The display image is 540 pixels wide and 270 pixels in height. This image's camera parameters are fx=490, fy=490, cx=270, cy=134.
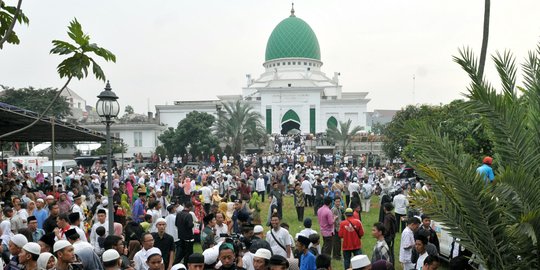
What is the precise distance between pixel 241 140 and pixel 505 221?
36696 millimetres

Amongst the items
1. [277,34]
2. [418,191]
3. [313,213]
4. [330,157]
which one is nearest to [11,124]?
[313,213]

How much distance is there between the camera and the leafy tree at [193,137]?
37.3 metres

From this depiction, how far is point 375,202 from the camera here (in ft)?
62.5

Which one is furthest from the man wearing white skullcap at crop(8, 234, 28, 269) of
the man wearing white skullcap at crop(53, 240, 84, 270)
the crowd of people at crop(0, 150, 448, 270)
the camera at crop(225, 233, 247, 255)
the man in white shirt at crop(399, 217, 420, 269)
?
the man in white shirt at crop(399, 217, 420, 269)

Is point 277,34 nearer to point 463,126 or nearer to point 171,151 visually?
point 171,151

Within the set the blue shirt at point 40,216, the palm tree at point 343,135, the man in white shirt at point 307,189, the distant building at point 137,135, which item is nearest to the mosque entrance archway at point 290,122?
the palm tree at point 343,135

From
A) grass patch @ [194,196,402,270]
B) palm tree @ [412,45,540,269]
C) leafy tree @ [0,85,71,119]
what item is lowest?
grass patch @ [194,196,402,270]

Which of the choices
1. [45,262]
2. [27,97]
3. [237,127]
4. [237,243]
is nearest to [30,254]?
[45,262]

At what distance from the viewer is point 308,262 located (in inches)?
238

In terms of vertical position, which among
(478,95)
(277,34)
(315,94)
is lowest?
(478,95)

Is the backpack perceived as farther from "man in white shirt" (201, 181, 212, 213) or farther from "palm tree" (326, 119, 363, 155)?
"palm tree" (326, 119, 363, 155)

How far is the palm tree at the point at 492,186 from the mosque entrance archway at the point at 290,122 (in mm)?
53991

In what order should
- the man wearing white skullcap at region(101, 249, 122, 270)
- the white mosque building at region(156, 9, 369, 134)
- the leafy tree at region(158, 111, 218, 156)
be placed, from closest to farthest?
the man wearing white skullcap at region(101, 249, 122, 270) → the leafy tree at region(158, 111, 218, 156) → the white mosque building at region(156, 9, 369, 134)

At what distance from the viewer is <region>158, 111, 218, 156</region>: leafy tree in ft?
→ 122
